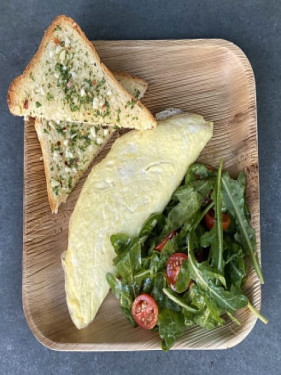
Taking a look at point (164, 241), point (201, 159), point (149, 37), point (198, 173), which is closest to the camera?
point (164, 241)

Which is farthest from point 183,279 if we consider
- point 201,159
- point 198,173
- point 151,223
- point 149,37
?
point 149,37

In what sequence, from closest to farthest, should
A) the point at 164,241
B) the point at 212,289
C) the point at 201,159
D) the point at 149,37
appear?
the point at 212,289, the point at 164,241, the point at 201,159, the point at 149,37

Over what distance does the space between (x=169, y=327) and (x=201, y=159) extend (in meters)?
0.91

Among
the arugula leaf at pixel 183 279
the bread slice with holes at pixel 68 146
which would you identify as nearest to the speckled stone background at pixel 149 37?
the bread slice with holes at pixel 68 146

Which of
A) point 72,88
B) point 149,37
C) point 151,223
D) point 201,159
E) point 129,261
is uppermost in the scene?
point 149,37

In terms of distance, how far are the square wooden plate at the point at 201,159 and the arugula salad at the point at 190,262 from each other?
88 mm

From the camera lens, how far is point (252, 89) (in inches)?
97.2

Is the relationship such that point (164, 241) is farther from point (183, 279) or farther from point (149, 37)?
point (149, 37)

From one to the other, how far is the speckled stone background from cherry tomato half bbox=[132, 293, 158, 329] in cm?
45

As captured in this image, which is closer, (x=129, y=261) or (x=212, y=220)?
(x=129, y=261)

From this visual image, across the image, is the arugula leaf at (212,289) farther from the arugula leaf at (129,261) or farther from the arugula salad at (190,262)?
the arugula leaf at (129,261)

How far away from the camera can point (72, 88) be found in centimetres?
237

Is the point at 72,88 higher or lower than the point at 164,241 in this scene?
higher

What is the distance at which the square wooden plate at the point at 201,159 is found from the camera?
91.7 inches
